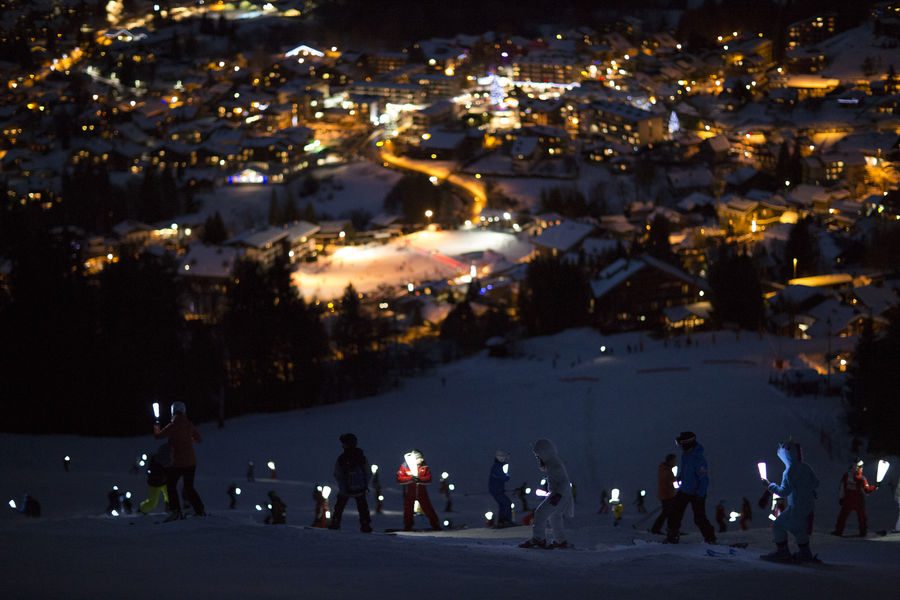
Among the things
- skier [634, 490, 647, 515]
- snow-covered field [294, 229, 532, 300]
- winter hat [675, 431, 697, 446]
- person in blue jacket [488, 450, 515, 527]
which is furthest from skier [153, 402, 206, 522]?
snow-covered field [294, 229, 532, 300]

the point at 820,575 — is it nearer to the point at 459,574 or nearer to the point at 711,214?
the point at 459,574

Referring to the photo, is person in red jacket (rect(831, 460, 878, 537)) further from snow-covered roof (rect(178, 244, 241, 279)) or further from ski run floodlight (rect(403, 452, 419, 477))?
snow-covered roof (rect(178, 244, 241, 279))

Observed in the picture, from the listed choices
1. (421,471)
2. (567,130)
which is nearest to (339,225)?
(567,130)

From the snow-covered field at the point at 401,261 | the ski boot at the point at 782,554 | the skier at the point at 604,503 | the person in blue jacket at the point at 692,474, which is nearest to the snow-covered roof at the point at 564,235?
the snow-covered field at the point at 401,261

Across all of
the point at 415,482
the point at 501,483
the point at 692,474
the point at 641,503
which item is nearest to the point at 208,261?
the point at 641,503

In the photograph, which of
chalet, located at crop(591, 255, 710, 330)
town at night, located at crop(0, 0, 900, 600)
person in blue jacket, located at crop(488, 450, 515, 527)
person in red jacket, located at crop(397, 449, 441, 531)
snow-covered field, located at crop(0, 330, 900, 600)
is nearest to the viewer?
snow-covered field, located at crop(0, 330, 900, 600)

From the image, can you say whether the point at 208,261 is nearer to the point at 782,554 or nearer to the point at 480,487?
the point at 480,487
